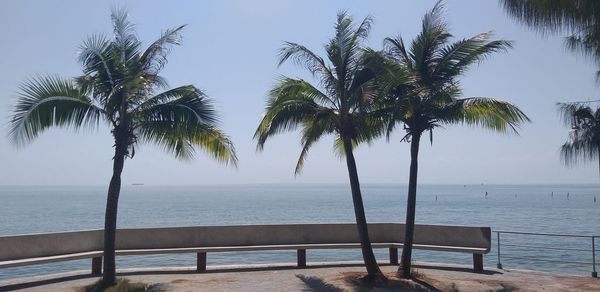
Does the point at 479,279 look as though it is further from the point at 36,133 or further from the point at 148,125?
the point at 36,133

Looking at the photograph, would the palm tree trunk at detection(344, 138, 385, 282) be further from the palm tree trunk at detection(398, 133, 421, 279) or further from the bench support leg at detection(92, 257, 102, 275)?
the bench support leg at detection(92, 257, 102, 275)

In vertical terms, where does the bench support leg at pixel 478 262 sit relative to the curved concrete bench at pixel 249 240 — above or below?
below

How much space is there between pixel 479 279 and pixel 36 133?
28.9 ft

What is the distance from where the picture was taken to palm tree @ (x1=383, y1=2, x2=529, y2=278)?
36.9 feet

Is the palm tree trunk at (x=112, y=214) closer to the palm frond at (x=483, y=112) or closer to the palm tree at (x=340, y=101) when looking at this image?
the palm tree at (x=340, y=101)

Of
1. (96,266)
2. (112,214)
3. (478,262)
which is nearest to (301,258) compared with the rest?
(478,262)

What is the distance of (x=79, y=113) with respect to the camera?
33.6 feet

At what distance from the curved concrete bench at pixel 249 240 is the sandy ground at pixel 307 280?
0.44 m

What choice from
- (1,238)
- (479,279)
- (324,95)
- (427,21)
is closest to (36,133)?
(1,238)

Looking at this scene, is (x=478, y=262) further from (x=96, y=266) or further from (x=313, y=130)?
(x=96, y=266)

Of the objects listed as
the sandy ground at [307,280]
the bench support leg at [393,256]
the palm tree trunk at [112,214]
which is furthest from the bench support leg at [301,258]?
the palm tree trunk at [112,214]

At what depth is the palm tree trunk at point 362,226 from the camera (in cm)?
1097

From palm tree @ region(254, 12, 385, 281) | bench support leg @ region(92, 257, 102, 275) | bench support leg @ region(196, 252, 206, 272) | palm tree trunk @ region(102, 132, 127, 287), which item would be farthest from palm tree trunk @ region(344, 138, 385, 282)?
bench support leg @ region(92, 257, 102, 275)

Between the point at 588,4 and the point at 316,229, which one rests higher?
the point at 588,4
